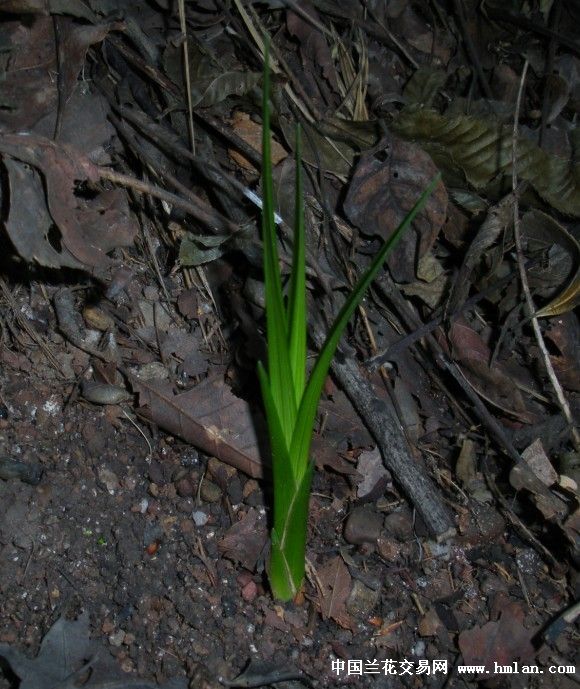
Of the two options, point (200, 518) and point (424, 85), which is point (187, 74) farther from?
point (200, 518)

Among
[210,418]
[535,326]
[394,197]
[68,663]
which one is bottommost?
[68,663]

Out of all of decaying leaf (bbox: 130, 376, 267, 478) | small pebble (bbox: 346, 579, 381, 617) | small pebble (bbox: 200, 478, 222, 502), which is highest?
decaying leaf (bbox: 130, 376, 267, 478)

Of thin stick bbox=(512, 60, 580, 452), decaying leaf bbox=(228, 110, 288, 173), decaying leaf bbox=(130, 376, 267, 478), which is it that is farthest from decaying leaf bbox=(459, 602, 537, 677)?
decaying leaf bbox=(228, 110, 288, 173)

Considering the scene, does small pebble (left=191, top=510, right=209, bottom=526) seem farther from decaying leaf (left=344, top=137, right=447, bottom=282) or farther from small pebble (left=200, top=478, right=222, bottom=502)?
decaying leaf (left=344, top=137, right=447, bottom=282)

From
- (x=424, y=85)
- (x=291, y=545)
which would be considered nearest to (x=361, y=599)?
(x=291, y=545)

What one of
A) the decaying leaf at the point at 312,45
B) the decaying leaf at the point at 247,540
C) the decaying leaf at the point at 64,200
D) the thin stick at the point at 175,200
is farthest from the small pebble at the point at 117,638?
the decaying leaf at the point at 312,45

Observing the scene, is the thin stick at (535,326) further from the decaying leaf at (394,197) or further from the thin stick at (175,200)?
the thin stick at (175,200)

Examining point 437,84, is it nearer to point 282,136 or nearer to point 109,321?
point 282,136
